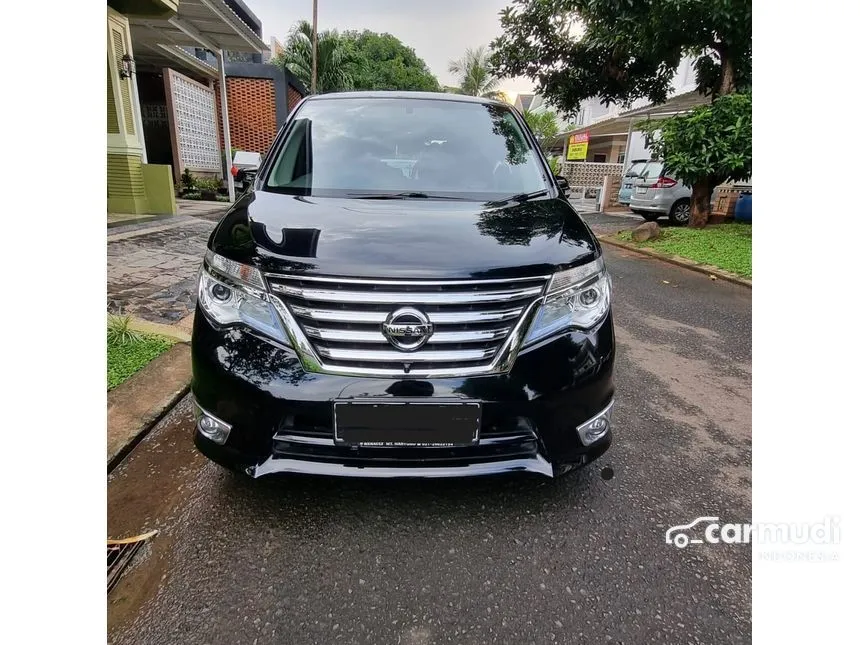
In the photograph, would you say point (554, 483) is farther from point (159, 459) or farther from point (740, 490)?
point (159, 459)

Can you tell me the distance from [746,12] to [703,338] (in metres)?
5.37

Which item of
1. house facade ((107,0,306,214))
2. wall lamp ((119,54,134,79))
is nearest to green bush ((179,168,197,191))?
house facade ((107,0,306,214))

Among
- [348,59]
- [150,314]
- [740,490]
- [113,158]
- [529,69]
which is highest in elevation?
[348,59]

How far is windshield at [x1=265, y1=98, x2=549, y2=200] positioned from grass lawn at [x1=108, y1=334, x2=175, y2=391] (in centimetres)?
146

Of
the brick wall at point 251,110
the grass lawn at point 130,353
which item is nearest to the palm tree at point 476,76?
the brick wall at point 251,110

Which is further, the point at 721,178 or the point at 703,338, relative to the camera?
the point at 721,178

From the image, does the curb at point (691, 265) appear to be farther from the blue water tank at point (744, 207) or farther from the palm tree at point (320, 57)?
the palm tree at point (320, 57)

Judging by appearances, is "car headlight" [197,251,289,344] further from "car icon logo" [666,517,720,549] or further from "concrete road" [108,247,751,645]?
"car icon logo" [666,517,720,549]

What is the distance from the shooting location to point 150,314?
3951 millimetres

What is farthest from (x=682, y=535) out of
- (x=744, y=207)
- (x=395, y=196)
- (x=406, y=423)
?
(x=744, y=207)

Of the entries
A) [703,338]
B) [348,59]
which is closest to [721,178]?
[703,338]

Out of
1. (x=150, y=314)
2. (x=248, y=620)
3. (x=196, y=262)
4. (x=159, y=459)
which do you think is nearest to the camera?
(x=248, y=620)

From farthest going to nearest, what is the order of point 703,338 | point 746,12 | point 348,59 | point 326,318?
point 348,59 → point 746,12 → point 703,338 → point 326,318

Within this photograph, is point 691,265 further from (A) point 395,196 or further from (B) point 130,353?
(B) point 130,353
